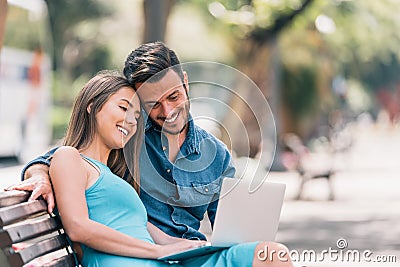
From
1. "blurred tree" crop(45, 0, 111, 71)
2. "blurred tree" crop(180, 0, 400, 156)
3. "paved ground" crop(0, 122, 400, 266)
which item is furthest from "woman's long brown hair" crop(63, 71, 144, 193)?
"blurred tree" crop(45, 0, 111, 71)

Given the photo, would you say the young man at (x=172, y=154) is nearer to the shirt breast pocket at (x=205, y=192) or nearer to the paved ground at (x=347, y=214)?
the shirt breast pocket at (x=205, y=192)

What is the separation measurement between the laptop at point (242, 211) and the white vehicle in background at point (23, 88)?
16957 mm

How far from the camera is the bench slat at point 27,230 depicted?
3869 mm

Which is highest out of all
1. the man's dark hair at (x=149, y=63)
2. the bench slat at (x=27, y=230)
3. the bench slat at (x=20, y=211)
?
the man's dark hair at (x=149, y=63)

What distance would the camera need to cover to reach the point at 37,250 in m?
4.16

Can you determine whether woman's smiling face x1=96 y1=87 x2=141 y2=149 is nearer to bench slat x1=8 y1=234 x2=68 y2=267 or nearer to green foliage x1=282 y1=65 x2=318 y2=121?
bench slat x1=8 y1=234 x2=68 y2=267

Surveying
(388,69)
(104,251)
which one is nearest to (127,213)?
(104,251)

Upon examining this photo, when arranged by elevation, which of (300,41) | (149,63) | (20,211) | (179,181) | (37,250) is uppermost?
(300,41)

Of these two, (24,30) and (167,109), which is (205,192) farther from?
(24,30)

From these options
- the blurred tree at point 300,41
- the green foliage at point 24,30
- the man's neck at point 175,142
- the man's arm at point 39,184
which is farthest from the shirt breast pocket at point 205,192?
the green foliage at point 24,30

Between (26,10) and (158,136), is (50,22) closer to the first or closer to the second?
(26,10)

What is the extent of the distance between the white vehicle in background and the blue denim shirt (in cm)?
1620

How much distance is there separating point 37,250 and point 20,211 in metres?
0.21

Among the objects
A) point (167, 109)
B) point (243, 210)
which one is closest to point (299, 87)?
point (167, 109)
